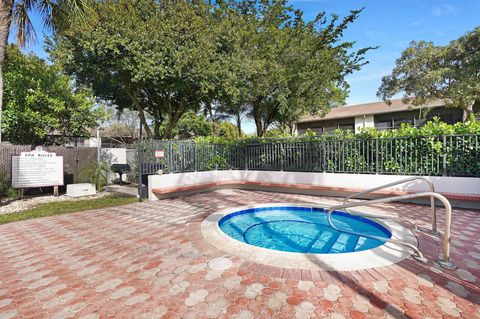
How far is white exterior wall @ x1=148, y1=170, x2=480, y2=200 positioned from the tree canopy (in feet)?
15.2

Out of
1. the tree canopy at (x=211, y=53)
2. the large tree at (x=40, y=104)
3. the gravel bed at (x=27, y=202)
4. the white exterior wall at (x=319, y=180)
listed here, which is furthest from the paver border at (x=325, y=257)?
the large tree at (x=40, y=104)

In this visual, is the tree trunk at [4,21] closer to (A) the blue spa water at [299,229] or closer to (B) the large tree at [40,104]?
(B) the large tree at [40,104]

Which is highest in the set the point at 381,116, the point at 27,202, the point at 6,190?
the point at 381,116

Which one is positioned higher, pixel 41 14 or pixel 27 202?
pixel 41 14

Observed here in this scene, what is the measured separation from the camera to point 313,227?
6031 millimetres

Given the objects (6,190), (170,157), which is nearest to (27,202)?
(6,190)

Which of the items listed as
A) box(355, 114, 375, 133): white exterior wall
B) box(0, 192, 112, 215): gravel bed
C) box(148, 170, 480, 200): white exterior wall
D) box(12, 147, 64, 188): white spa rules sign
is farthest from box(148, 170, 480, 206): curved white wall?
box(355, 114, 375, 133): white exterior wall

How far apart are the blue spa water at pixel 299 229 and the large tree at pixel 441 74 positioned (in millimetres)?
17522

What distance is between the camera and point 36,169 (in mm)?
9086

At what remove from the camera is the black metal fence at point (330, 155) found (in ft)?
22.8

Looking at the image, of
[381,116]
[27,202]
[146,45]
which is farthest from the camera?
[381,116]

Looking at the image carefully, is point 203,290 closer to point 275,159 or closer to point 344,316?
point 344,316

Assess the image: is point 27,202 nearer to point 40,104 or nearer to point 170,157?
point 40,104

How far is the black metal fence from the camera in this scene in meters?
6.96
